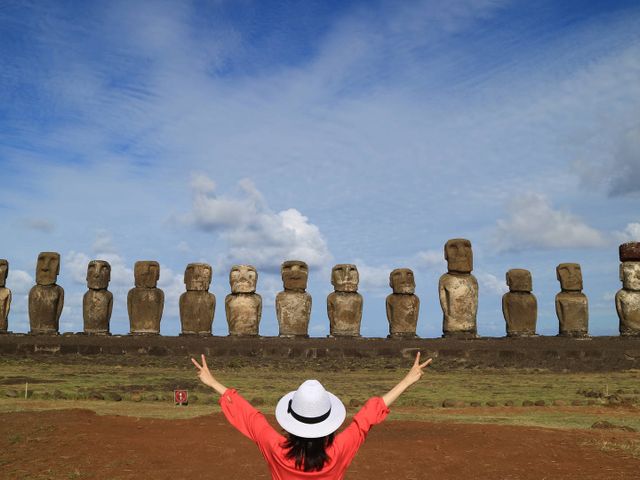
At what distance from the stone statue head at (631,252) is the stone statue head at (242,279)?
12.5m

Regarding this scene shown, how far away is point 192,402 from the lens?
1316cm

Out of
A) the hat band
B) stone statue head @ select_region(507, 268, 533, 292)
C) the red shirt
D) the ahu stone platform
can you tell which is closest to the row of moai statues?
stone statue head @ select_region(507, 268, 533, 292)

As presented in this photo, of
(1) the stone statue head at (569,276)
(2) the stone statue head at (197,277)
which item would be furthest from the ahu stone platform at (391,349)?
(1) the stone statue head at (569,276)

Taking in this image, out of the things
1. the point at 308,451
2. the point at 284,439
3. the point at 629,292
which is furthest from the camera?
the point at 629,292

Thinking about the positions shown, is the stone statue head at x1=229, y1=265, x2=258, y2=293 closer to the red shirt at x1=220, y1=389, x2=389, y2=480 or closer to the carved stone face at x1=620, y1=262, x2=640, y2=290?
the carved stone face at x1=620, y1=262, x2=640, y2=290

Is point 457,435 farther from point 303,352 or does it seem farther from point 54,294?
point 54,294

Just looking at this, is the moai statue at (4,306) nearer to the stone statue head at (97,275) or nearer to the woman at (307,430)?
the stone statue head at (97,275)

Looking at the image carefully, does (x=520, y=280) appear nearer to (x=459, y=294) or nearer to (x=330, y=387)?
(x=459, y=294)

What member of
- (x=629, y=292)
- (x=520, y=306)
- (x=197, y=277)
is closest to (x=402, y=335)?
(x=520, y=306)

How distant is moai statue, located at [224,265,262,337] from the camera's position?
77.1 feet

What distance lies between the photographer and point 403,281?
2345cm

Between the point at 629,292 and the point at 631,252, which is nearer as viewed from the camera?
the point at 629,292

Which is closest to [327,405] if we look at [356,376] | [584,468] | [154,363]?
[584,468]

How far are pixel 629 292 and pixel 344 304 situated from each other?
9.57 metres
